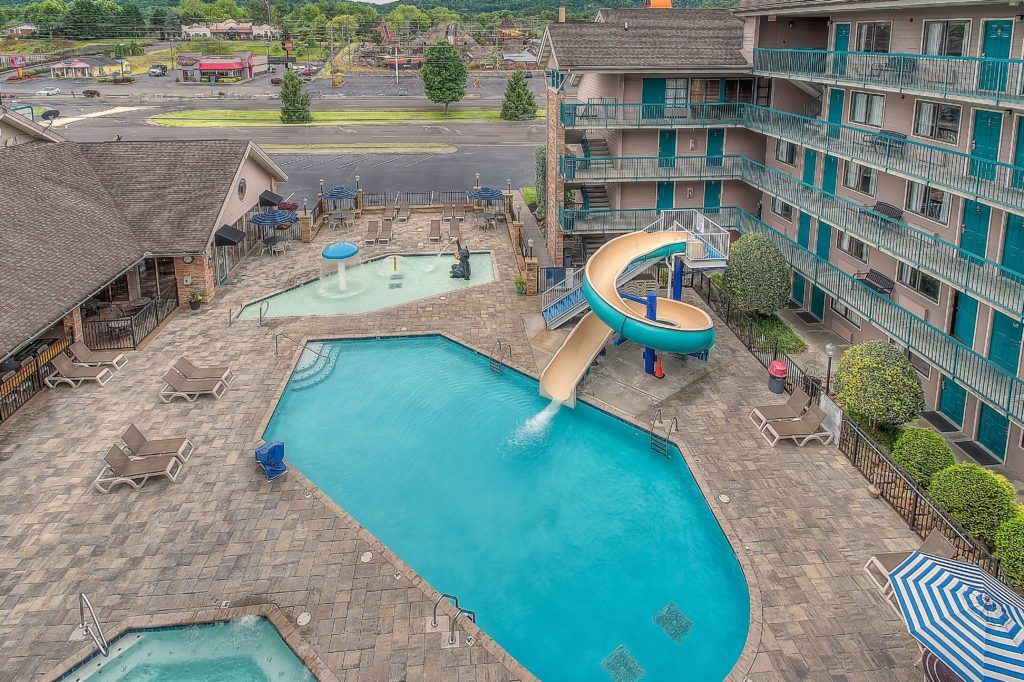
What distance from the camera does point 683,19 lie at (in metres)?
37.6

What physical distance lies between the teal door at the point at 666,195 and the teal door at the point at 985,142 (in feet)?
52.0

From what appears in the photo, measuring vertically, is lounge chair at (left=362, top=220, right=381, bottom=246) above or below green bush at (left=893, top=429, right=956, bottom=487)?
above

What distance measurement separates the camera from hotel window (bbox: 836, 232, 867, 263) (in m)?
28.7

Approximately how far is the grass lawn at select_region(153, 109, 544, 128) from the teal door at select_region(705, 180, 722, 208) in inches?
2164

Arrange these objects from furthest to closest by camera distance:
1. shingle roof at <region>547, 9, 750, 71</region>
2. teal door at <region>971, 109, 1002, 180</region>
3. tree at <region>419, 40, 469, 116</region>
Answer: tree at <region>419, 40, 469, 116</region> → shingle roof at <region>547, 9, 750, 71</region> → teal door at <region>971, 109, 1002, 180</region>

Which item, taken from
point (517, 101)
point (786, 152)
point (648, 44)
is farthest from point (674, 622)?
point (517, 101)

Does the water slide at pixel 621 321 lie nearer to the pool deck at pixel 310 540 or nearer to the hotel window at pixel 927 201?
the pool deck at pixel 310 540

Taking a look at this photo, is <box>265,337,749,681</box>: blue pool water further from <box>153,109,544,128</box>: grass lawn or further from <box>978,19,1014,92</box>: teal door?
<box>153,109,544,128</box>: grass lawn

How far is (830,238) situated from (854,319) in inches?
146

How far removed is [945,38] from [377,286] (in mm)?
24474

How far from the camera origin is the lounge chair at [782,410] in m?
23.1

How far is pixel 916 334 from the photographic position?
908 inches

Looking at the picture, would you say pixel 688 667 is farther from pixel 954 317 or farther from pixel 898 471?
pixel 954 317

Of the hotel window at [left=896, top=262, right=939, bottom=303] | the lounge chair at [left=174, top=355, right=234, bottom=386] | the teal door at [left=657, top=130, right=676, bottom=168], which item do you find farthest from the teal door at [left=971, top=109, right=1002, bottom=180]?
the lounge chair at [left=174, top=355, right=234, bottom=386]
